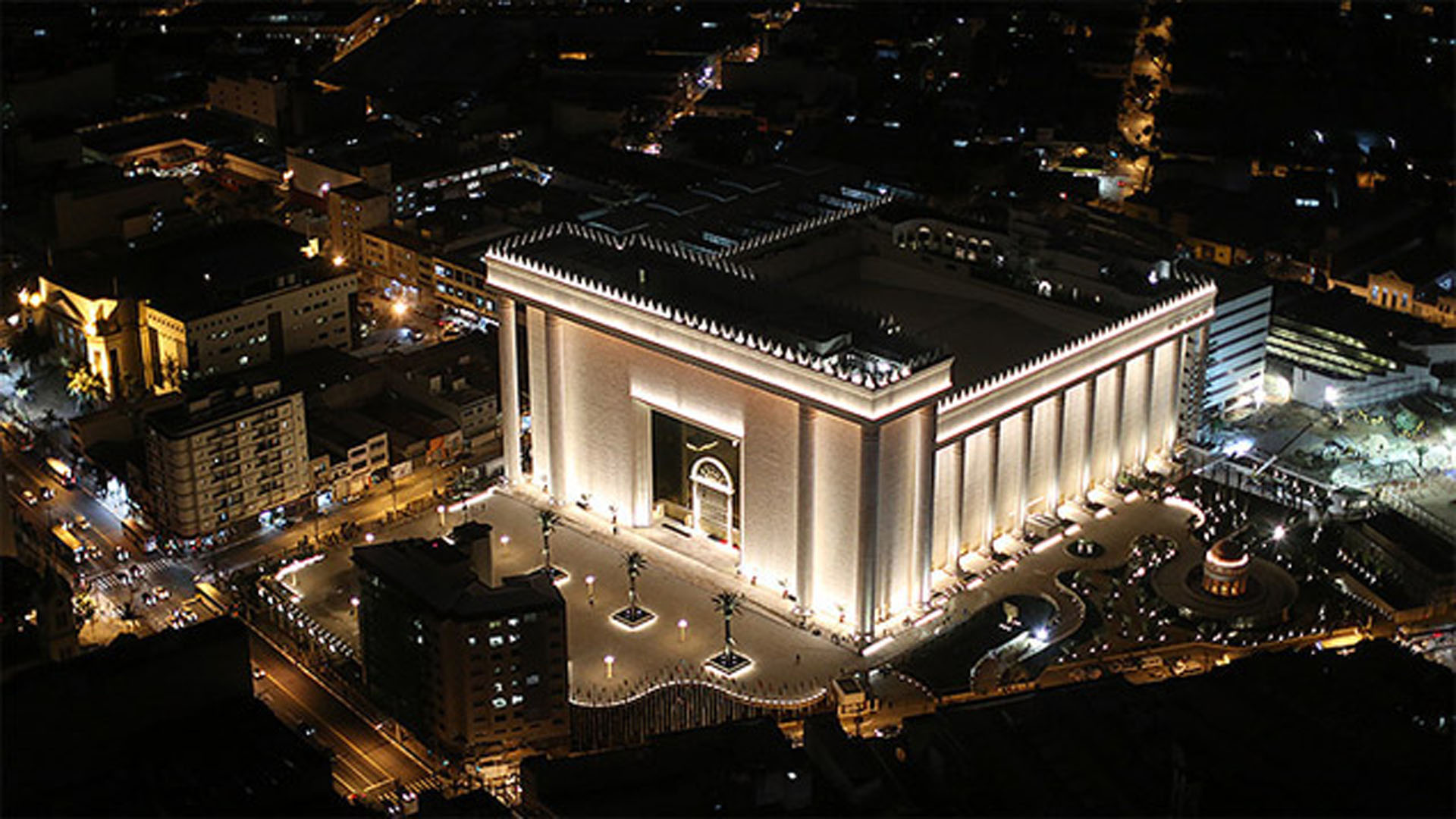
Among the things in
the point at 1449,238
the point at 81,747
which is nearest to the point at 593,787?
the point at 81,747

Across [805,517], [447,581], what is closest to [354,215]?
[805,517]

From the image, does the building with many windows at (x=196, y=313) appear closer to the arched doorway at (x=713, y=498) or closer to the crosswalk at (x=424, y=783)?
the arched doorway at (x=713, y=498)

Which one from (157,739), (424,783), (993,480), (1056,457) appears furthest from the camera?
(1056,457)

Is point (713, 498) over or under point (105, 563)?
over

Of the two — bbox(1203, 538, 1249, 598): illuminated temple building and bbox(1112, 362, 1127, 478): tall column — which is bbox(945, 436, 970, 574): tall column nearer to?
bbox(1203, 538, 1249, 598): illuminated temple building

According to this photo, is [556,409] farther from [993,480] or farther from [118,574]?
[118,574]

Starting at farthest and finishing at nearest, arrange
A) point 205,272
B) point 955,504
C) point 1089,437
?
point 205,272 → point 1089,437 → point 955,504

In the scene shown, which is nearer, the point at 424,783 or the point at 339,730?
the point at 424,783
